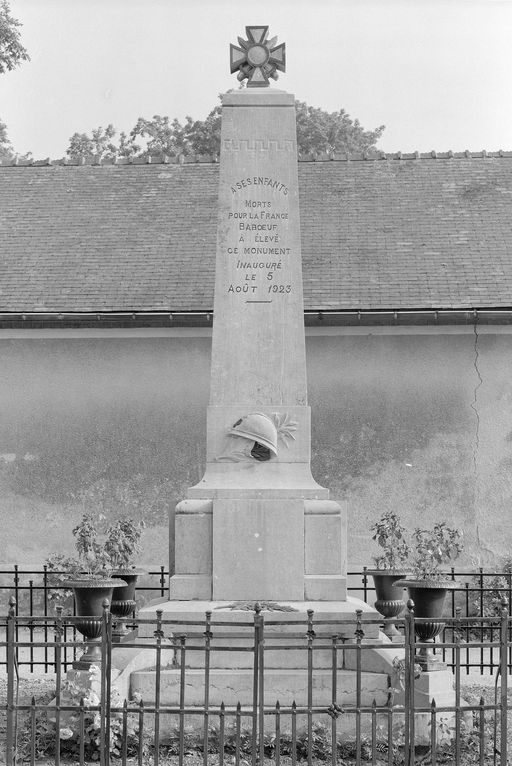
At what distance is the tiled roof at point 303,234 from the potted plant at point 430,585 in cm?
671

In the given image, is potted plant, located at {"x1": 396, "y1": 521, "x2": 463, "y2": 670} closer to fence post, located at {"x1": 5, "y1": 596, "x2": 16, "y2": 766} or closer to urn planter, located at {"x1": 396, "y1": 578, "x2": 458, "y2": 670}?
urn planter, located at {"x1": 396, "y1": 578, "x2": 458, "y2": 670}

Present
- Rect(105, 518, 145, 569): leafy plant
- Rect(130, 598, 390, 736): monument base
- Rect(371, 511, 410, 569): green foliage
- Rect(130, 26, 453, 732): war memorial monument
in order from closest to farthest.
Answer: Rect(130, 598, 390, 736): monument base
Rect(130, 26, 453, 732): war memorial monument
Rect(105, 518, 145, 569): leafy plant
Rect(371, 511, 410, 569): green foliage

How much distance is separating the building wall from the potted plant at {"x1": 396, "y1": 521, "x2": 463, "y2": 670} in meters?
5.99

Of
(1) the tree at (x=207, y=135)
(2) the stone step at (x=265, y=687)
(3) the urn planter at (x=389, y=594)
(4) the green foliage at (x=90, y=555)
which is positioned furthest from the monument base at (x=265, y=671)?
(1) the tree at (x=207, y=135)

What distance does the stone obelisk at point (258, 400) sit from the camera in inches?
375

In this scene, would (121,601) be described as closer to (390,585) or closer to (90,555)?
(90,555)

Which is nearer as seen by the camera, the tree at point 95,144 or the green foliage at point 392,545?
the green foliage at point 392,545

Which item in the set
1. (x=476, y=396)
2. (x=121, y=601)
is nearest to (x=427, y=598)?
(x=121, y=601)

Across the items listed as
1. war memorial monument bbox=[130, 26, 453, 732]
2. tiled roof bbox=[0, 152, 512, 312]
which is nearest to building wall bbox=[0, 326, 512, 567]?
tiled roof bbox=[0, 152, 512, 312]

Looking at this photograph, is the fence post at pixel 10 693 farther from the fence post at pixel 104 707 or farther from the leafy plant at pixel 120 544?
the leafy plant at pixel 120 544

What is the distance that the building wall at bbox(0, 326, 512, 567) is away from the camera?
16.5m

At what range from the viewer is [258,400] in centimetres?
999

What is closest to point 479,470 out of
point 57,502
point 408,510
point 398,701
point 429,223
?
point 408,510

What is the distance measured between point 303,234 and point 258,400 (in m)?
8.82
